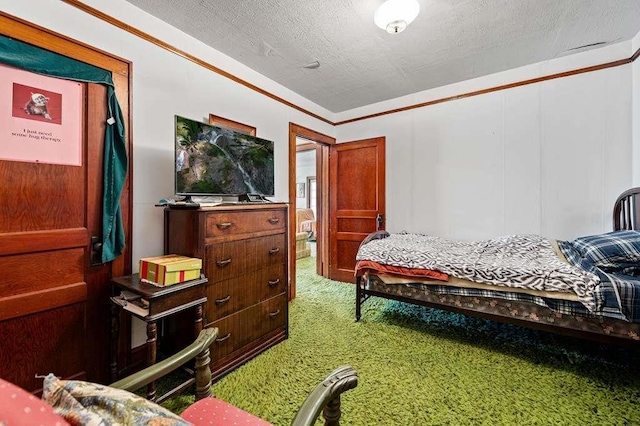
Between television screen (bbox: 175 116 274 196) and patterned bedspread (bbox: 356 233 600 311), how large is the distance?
1300 mm

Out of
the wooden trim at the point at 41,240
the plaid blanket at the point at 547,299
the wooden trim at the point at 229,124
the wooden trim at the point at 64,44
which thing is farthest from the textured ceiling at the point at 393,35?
the plaid blanket at the point at 547,299

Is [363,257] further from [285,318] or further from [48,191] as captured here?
[48,191]

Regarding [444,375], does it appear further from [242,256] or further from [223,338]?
[242,256]

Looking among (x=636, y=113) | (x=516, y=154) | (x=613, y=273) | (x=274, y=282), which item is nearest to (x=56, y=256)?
(x=274, y=282)

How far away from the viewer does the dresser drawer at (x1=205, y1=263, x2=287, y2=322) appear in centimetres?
185

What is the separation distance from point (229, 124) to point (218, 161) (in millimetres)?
709

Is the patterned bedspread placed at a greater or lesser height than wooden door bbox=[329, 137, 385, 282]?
lesser

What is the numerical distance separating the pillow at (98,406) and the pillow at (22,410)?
52 mm

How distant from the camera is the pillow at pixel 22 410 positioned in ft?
1.35

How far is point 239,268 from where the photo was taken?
79.7 inches

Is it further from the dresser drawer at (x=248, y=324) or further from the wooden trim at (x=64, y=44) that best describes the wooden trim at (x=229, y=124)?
the dresser drawer at (x=248, y=324)

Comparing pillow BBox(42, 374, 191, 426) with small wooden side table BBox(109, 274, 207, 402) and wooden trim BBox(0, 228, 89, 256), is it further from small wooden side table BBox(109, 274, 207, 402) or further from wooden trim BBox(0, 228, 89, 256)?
wooden trim BBox(0, 228, 89, 256)

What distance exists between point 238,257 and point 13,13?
73.1 inches

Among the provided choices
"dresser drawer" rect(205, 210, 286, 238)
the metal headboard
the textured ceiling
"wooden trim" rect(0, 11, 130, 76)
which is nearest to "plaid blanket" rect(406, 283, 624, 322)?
the metal headboard
